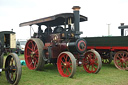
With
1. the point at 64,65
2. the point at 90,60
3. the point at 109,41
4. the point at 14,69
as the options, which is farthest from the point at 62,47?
the point at 109,41

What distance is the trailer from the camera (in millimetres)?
7359

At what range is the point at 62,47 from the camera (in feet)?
20.5

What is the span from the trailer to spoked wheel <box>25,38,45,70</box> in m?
3.01

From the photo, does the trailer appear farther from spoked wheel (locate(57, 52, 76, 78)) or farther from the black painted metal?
spoked wheel (locate(57, 52, 76, 78))

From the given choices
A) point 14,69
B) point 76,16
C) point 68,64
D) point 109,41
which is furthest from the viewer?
point 109,41

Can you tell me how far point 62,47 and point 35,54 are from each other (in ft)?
4.41

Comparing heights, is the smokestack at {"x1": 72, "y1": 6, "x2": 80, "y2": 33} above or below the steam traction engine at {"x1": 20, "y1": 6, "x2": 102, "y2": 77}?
above

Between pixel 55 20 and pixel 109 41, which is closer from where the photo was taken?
pixel 55 20

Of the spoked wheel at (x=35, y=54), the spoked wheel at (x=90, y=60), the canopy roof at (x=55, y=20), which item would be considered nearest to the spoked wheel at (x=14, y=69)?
the spoked wheel at (x=35, y=54)

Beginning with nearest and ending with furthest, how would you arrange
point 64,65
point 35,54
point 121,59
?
1. point 64,65
2. point 35,54
3. point 121,59

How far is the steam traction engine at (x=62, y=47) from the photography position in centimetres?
600

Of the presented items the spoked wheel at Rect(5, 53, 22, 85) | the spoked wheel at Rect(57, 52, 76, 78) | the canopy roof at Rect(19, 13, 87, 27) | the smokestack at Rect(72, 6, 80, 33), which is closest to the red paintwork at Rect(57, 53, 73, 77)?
the spoked wheel at Rect(57, 52, 76, 78)

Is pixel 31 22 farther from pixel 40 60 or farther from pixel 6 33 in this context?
pixel 6 33

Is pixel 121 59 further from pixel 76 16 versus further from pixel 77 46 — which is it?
pixel 76 16
